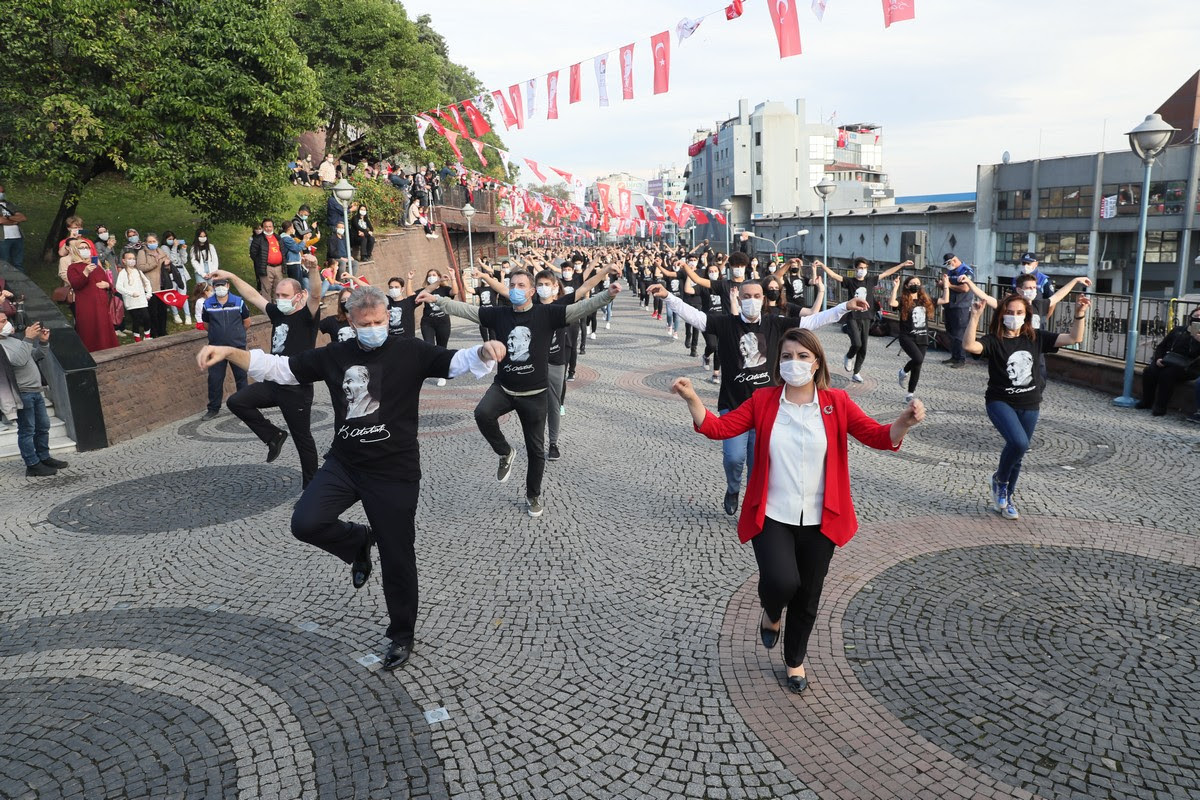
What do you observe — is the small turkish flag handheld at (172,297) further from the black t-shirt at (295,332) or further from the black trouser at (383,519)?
the black trouser at (383,519)

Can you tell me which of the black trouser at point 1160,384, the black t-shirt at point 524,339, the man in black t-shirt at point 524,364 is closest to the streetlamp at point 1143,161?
the black trouser at point 1160,384

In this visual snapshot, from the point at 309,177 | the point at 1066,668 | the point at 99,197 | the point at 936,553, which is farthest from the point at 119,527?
the point at 309,177

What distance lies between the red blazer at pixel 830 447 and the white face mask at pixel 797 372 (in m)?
0.13

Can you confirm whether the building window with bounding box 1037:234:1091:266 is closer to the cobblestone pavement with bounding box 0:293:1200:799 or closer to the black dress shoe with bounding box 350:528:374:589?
the cobblestone pavement with bounding box 0:293:1200:799

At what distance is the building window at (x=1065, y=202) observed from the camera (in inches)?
1727

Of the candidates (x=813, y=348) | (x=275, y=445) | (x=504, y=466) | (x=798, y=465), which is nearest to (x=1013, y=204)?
(x=504, y=466)

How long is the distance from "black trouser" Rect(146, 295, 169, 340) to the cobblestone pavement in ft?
23.7

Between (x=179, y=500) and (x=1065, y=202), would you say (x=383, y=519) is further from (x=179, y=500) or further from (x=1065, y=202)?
(x=1065, y=202)

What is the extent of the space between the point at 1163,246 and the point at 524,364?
48.3 metres

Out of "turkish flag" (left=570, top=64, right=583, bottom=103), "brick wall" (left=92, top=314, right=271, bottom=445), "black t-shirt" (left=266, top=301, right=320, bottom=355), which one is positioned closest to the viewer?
"black t-shirt" (left=266, top=301, right=320, bottom=355)

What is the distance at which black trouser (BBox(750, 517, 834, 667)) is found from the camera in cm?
400

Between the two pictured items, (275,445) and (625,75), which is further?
(625,75)

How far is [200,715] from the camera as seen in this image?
4.19m
